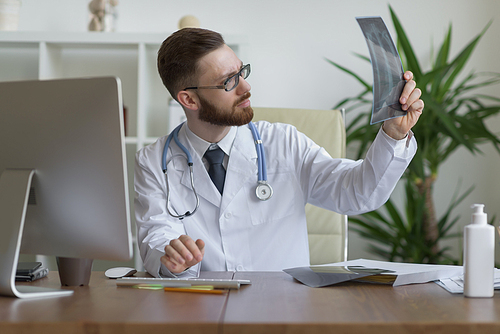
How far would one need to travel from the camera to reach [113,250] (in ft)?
3.01

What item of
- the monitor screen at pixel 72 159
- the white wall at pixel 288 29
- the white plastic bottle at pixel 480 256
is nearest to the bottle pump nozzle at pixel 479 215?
the white plastic bottle at pixel 480 256

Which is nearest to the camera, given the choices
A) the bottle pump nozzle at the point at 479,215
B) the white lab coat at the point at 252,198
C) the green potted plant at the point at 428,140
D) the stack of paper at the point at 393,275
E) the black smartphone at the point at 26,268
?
the bottle pump nozzle at the point at 479,215

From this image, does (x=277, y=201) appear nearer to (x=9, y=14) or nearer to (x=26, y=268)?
(x=26, y=268)

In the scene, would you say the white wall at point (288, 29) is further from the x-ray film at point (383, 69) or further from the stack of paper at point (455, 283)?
the stack of paper at point (455, 283)

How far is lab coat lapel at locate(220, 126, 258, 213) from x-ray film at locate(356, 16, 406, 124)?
0.61m

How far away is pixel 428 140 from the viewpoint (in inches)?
96.3

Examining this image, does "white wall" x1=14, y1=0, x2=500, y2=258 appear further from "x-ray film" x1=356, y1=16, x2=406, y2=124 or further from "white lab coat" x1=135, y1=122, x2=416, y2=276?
"x-ray film" x1=356, y1=16, x2=406, y2=124

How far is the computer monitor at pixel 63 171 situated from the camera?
2.92 ft

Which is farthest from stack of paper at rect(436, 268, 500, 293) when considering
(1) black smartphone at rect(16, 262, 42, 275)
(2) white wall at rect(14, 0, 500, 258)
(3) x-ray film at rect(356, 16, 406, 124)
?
(2) white wall at rect(14, 0, 500, 258)

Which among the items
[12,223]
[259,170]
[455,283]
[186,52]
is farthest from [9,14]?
[455,283]

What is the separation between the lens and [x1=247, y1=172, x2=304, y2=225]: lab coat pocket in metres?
1.62

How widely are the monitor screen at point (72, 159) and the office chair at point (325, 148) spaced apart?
1093 millimetres

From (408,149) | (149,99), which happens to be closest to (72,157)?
(408,149)

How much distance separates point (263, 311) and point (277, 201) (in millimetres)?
903
